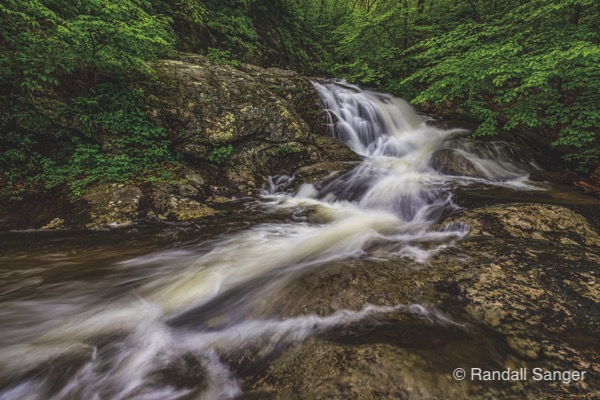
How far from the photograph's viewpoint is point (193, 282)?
3.43 metres

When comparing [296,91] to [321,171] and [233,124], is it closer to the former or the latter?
[233,124]

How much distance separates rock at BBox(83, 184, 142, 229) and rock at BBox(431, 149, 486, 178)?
22.6 feet

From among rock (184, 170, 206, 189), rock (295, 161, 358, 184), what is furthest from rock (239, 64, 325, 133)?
rock (184, 170, 206, 189)

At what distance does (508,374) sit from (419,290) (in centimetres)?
90

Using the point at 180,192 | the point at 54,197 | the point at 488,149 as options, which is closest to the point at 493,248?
the point at 180,192

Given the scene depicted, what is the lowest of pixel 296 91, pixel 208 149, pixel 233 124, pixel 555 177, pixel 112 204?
pixel 555 177

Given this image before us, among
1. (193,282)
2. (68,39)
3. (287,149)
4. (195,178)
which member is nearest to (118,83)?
(68,39)

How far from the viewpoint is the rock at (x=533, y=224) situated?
3.29 m

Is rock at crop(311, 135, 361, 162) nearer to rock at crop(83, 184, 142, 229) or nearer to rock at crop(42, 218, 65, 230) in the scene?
rock at crop(83, 184, 142, 229)

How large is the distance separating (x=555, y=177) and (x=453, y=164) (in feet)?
6.49

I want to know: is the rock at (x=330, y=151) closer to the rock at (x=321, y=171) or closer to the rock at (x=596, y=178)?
the rock at (x=321, y=171)

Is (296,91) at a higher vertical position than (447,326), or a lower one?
higher

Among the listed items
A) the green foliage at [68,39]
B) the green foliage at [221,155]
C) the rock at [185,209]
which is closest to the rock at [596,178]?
the rock at [185,209]

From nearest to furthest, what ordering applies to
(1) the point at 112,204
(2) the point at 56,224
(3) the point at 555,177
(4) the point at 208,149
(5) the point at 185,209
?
(2) the point at 56,224 < (1) the point at 112,204 < (5) the point at 185,209 < (3) the point at 555,177 < (4) the point at 208,149
